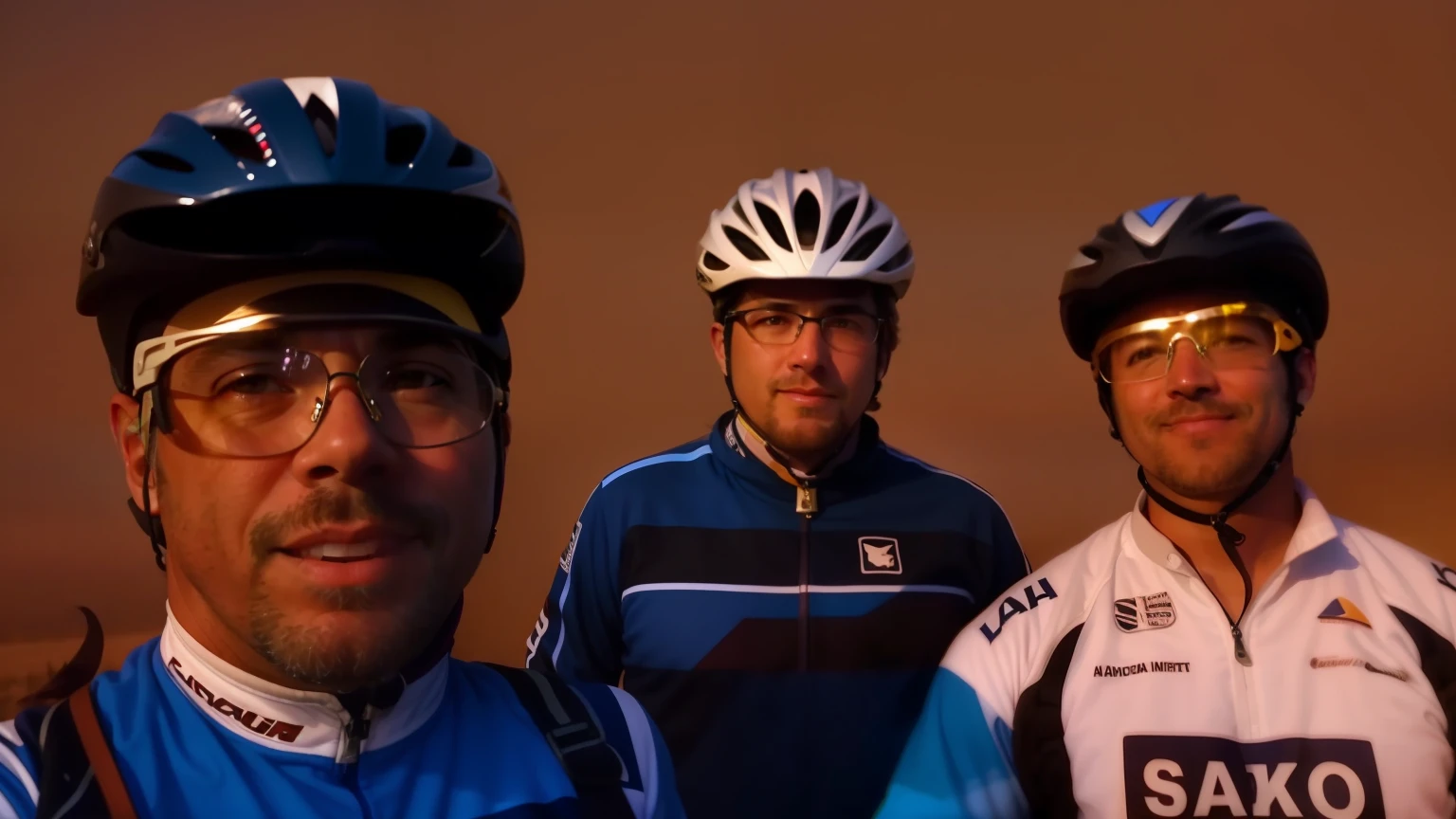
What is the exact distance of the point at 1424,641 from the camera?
5.21 ft

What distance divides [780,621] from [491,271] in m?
1.14

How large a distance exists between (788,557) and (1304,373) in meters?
1.17

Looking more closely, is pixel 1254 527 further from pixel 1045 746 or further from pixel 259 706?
pixel 259 706

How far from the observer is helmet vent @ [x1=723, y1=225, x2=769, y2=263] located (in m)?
2.24

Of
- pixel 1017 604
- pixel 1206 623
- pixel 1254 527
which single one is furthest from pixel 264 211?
pixel 1254 527

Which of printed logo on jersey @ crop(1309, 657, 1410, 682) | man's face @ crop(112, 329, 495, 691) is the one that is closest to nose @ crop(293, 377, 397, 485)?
man's face @ crop(112, 329, 495, 691)

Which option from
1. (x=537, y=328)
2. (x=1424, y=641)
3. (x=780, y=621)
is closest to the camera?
(x=1424, y=641)

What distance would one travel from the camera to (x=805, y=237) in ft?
7.50

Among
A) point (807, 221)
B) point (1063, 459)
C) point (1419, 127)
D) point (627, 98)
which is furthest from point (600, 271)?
point (1419, 127)

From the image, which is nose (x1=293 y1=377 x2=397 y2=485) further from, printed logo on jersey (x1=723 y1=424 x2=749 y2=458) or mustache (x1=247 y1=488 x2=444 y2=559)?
printed logo on jersey (x1=723 y1=424 x2=749 y2=458)

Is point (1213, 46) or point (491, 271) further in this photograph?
point (1213, 46)

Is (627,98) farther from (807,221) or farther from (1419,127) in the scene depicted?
(1419,127)

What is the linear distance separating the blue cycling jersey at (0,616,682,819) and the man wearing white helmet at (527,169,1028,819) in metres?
0.83

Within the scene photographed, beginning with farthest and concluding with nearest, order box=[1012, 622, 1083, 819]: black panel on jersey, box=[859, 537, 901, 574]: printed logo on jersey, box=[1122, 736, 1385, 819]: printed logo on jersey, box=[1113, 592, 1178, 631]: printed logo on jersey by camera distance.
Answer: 1. box=[859, 537, 901, 574]: printed logo on jersey
2. box=[1113, 592, 1178, 631]: printed logo on jersey
3. box=[1012, 622, 1083, 819]: black panel on jersey
4. box=[1122, 736, 1385, 819]: printed logo on jersey
